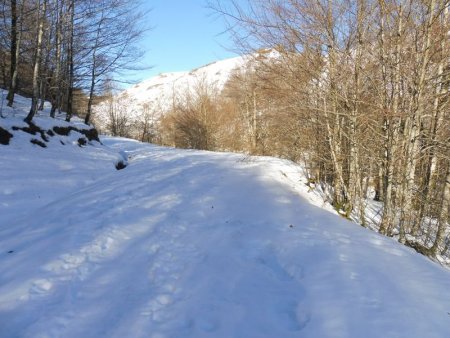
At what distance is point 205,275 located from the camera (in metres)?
3.50

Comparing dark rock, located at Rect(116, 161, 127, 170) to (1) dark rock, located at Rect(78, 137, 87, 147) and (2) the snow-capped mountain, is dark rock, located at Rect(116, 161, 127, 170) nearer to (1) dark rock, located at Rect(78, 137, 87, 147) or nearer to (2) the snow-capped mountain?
(1) dark rock, located at Rect(78, 137, 87, 147)

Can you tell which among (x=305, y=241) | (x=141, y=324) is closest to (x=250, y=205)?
(x=305, y=241)

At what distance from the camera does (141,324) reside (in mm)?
2719

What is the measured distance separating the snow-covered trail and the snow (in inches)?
0.5

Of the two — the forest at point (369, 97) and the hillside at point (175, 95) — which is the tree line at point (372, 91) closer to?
the forest at point (369, 97)

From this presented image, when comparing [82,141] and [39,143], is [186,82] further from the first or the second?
[39,143]

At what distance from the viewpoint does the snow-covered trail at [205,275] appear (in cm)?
266

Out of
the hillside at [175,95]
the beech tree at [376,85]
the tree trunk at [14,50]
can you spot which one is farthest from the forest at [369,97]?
the hillside at [175,95]

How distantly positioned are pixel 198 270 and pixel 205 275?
0.13 metres

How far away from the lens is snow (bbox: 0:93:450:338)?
2670 millimetres

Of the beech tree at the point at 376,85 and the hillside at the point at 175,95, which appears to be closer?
the beech tree at the point at 376,85

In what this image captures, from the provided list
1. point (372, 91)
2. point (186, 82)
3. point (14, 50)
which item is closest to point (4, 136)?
point (14, 50)

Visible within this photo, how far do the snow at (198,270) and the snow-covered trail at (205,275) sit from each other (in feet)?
0.04

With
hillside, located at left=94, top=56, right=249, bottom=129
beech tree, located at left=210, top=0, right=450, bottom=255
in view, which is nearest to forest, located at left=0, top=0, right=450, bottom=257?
beech tree, located at left=210, top=0, right=450, bottom=255
